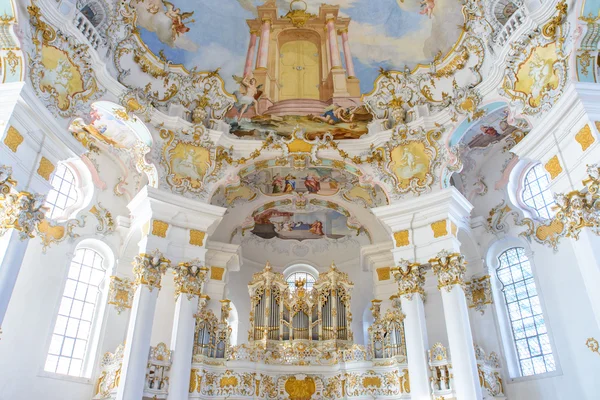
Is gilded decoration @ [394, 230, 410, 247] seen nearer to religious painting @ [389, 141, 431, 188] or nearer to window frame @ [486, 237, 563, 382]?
religious painting @ [389, 141, 431, 188]

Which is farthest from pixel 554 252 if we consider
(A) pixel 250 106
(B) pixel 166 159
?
(B) pixel 166 159

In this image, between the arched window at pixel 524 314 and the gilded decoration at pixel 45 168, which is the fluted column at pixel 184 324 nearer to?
the gilded decoration at pixel 45 168

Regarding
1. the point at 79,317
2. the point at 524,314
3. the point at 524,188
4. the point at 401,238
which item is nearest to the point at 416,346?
the point at 401,238

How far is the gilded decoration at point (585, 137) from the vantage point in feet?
32.6

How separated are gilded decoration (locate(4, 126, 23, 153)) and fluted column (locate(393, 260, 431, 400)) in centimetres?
930

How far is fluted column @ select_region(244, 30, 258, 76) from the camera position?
53.4 feet

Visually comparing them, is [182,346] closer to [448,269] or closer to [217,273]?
[217,273]

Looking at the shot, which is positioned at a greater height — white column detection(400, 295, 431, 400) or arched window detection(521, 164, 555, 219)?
arched window detection(521, 164, 555, 219)

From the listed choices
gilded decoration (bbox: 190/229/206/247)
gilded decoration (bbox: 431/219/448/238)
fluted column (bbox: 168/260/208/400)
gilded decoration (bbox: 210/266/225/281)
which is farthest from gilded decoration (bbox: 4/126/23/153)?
gilded decoration (bbox: 431/219/448/238)

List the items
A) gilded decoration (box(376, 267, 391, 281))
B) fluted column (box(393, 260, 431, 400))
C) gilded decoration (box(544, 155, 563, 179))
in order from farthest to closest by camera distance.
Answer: gilded decoration (box(376, 267, 391, 281)), fluted column (box(393, 260, 431, 400)), gilded decoration (box(544, 155, 563, 179))

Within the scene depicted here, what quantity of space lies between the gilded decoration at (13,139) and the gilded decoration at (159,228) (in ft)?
13.2

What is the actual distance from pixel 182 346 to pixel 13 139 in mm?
6046

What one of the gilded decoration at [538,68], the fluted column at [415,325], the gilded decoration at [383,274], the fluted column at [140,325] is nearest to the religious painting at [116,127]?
the fluted column at [140,325]

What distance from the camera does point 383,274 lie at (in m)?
16.2
